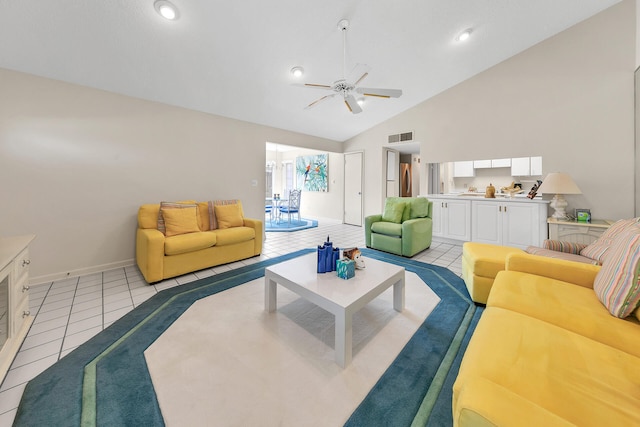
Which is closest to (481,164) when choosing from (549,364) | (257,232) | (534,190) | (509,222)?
(534,190)

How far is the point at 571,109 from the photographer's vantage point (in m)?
3.61

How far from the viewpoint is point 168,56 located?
284 centimetres

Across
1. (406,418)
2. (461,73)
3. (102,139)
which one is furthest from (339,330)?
(461,73)

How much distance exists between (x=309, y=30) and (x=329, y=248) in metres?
2.46

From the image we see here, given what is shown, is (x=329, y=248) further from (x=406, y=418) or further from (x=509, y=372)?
(x=509, y=372)

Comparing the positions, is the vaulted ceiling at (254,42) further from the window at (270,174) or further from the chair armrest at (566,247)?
the window at (270,174)

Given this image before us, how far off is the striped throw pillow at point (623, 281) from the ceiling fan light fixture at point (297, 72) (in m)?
3.61

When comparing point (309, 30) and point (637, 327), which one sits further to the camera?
point (309, 30)

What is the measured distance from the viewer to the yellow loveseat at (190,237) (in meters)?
2.90

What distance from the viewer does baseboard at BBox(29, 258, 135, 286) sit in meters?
2.89

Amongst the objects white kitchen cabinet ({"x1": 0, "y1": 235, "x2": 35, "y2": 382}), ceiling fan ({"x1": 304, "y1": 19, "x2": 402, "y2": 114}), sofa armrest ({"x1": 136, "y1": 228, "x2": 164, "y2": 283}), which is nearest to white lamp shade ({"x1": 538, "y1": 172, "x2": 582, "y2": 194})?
ceiling fan ({"x1": 304, "y1": 19, "x2": 402, "y2": 114})

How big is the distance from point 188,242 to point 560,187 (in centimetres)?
487

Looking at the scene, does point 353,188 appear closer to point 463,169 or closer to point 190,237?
point 463,169

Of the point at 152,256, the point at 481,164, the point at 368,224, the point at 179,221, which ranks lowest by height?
the point at 152,256
